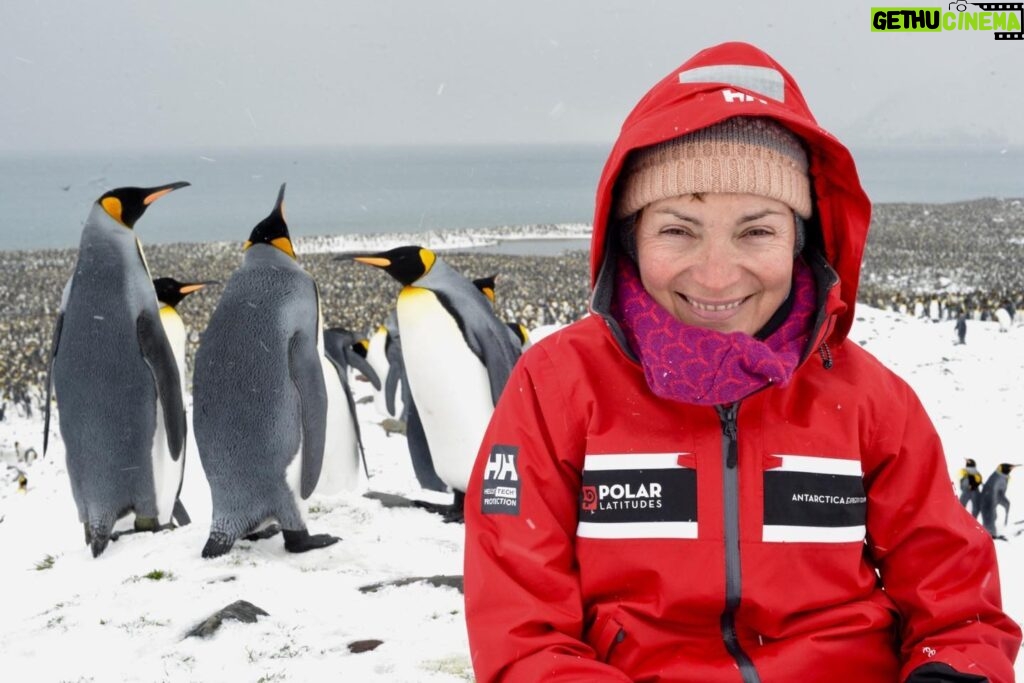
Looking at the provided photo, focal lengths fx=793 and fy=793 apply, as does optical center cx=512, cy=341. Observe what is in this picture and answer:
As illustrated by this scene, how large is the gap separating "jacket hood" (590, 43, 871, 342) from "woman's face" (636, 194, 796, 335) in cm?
9

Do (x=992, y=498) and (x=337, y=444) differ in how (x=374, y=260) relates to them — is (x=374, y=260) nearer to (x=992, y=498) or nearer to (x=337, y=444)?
(x=337, y=444)

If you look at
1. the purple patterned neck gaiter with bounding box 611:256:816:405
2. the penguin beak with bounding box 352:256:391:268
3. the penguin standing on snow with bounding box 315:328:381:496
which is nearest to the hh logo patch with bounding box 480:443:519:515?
the purple patterned neck gaiter with bounding box 611:256:816:405

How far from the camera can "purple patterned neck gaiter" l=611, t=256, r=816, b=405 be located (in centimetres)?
113

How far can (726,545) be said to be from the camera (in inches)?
45.0

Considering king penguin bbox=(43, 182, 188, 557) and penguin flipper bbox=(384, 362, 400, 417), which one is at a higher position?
Answer: king penguin bbox=(43, 182, 188, 557)

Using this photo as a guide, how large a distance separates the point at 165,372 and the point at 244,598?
1.43m

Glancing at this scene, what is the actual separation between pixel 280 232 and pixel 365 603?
5.72 ft

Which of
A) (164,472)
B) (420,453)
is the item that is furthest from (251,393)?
(420,453)

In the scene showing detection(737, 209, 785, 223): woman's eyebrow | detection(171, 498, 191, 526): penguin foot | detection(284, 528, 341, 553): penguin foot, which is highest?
detection(737, 209, 785, 223): woman's eyebrow

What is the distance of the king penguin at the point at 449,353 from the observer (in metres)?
4.29

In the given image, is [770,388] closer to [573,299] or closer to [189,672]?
[189,672]

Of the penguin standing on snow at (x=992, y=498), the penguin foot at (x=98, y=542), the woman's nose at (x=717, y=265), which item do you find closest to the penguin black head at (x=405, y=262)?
the penguin foot at (x=98, y=542)

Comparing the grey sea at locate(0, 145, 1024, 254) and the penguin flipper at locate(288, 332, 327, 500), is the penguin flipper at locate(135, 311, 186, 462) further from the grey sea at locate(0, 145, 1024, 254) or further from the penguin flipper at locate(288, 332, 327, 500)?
the grey sea at locate(0, 145, 1024, 254)

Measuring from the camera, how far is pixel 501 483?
3.90 ft
